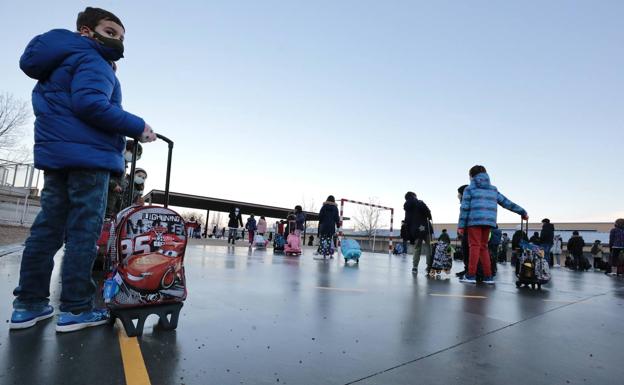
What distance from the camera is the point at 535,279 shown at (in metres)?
6.47

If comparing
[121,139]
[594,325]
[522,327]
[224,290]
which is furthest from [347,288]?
[121,139]

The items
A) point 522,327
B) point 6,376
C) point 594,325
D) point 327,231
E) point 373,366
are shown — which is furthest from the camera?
point 327,231

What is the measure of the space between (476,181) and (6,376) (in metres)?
7.20

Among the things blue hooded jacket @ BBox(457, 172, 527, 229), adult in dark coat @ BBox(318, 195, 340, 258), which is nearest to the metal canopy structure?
adult in dark coat @ BBox(318, 195, 340, 258)

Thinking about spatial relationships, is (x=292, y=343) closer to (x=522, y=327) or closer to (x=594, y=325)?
(x=522, y=327)

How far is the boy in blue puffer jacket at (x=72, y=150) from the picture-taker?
2434 millimetres

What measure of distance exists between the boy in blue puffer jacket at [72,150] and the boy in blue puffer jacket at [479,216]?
6.14m

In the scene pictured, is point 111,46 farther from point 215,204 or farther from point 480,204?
point 215,204

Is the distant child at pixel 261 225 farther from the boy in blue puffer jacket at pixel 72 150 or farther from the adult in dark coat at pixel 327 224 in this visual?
the boy in blue puffer jacket at pixel 72 150

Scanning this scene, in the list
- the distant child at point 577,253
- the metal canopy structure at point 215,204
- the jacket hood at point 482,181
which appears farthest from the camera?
the metal canopy structure at point 215,204

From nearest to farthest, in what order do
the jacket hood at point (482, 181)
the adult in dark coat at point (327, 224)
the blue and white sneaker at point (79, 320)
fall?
1. the blue and white sneaker at point (79, 320)
2. the jacket hood at point (482, 181)
3. the adult in dark coat at point (327, 224)

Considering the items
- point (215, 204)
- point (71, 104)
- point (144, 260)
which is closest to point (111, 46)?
point (71, 104)

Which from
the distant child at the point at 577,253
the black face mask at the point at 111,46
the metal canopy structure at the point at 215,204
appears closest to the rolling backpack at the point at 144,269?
the black face mask at the point at 111,46

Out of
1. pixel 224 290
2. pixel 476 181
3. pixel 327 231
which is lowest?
pixel 224 290
